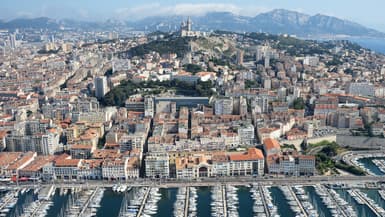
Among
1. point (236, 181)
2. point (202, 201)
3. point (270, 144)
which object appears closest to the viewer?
point (202, 201)

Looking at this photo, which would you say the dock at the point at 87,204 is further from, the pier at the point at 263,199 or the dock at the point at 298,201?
the dock at the point at 298,201

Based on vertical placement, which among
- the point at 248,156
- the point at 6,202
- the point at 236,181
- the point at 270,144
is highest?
the point at 270,144

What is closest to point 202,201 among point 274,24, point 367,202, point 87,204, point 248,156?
point 248,156

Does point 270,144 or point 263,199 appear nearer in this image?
point 263,199

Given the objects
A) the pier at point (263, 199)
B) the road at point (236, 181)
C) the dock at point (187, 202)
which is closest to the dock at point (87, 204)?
the road at point (236, 181)

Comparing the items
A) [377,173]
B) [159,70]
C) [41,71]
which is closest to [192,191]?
[377,173]

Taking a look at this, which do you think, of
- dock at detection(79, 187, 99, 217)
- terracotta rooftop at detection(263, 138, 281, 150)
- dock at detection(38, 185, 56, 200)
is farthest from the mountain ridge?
dock at detection(79, 187, 99, 217)

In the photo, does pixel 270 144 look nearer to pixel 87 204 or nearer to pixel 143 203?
pixel 143 203

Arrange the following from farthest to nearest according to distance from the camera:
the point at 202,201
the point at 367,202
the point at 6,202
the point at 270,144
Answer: the point at 270,144, the point at 6,202, the point at 202,201, the point at 367,202

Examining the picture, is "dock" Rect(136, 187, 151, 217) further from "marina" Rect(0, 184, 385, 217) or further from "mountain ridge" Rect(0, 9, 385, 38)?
"mountain ridge" Rect(0, 9, 385, 38)
